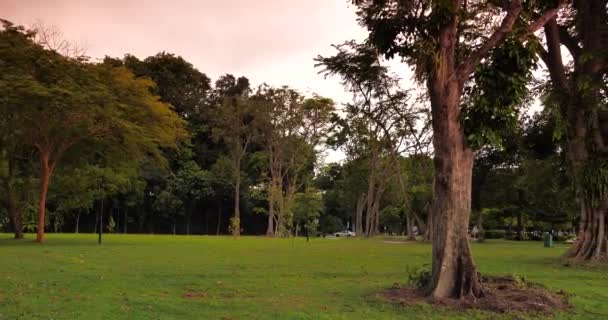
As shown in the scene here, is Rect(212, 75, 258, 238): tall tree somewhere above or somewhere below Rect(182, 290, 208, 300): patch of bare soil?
above

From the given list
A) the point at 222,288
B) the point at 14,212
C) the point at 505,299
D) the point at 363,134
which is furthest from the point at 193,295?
the point at 363,134

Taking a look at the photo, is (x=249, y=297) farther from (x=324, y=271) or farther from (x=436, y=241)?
(x=324, y=271)

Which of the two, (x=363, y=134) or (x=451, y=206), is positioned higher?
(x=363, y=134)

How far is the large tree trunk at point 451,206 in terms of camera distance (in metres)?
10.1

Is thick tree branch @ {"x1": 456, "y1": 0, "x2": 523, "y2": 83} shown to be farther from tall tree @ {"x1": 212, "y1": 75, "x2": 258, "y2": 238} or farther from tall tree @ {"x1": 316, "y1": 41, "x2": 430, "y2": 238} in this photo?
tall tree @ {"x1": 212, "y1": 75, "x2": 258, "y2": 238}

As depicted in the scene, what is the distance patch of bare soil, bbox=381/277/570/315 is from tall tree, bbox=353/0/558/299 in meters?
0.28

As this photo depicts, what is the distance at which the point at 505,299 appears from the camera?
9.95 metres

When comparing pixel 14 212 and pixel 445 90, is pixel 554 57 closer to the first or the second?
pixel 445 90

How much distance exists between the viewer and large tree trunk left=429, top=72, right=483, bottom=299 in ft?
33.2

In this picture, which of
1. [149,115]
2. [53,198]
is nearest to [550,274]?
[149,115]

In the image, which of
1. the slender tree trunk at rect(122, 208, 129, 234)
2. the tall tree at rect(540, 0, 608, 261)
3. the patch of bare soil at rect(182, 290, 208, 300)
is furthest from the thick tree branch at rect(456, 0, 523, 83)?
the slender tree trunk at rect(122, 208, 129, 234)

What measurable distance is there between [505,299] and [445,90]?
150 inches

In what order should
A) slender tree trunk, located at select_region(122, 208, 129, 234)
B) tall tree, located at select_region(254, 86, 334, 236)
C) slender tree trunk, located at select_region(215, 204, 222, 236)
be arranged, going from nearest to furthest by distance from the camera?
tall tree, located at select_region(254, 86, 334, 236) → slender tree trunk, located at select_region(122, 208, 129, 234) → slender tree trunk, located at select_region(215, 204, 222, 236)

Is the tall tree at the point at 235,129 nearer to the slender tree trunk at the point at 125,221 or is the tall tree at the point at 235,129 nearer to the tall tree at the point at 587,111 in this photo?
the slender tree trunk at the point at 125,221
